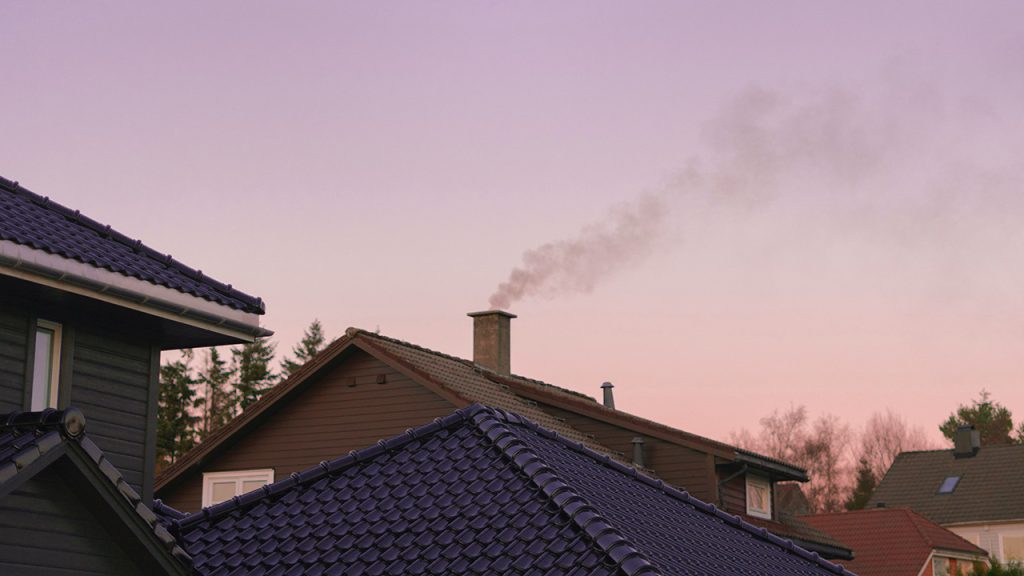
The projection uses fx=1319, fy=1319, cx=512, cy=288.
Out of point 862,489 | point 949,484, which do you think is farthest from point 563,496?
point 862,489

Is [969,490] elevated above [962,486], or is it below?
below

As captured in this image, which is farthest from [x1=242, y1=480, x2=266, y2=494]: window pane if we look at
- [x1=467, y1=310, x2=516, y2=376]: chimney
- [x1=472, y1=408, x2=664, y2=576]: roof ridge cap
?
[x1=472, y1=408, x2=664, y2=576]: roof ridge cap

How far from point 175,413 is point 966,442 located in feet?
126

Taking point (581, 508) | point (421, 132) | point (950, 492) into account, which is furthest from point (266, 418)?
point (950, 492)

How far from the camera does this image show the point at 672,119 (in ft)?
93.0

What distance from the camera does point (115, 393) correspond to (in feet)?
46.2

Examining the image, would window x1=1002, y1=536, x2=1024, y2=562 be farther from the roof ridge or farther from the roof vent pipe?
the roof ridge

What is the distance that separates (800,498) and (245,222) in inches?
2289

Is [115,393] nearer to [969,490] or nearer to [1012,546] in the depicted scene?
[1012,546]

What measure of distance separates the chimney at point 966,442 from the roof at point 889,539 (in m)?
11.2

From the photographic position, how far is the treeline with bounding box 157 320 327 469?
66250 mm

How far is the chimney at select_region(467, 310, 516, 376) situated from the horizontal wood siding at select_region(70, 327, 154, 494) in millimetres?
18485

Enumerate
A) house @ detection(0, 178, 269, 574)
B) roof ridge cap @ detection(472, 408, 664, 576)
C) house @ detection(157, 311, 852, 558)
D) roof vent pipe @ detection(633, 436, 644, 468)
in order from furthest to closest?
1. roof vent pipe @ detection(633, 436, 644, 468)
2. house @ detection(157, 311, 852, 558)
3. house @ detection(0, 178, 269, 574)
4. roof ridge cap @ detection(472, 408, 664, 576)

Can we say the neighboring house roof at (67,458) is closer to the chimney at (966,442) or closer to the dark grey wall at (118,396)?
the dark grey wall at (118,396)
